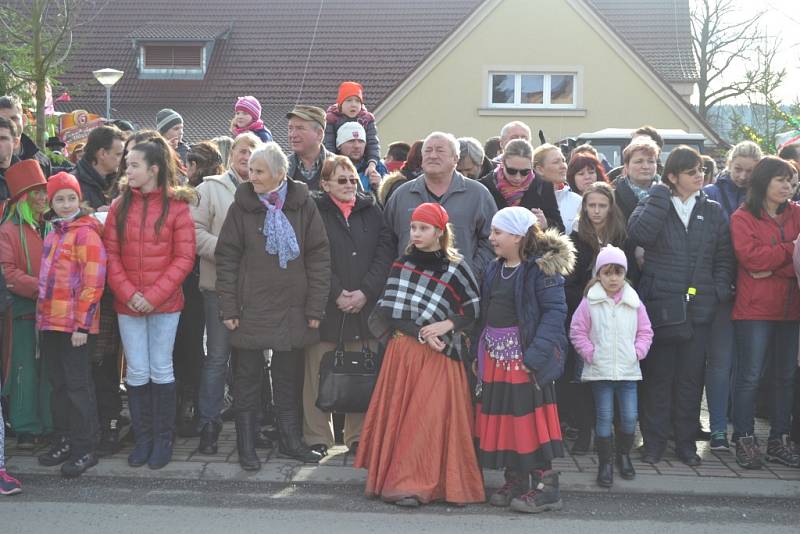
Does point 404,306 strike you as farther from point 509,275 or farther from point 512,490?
point 512,490

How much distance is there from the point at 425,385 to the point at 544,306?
876mm

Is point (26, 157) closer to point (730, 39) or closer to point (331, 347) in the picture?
point (331, 347)

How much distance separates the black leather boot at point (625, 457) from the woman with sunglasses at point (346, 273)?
5.91 ft

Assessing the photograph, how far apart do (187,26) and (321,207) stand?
83.4 feet

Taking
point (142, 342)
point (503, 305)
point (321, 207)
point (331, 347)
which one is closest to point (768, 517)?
point (503, 305)

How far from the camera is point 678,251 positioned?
22.1ft

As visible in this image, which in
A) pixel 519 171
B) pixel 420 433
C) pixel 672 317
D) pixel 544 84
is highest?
pixel 544 84

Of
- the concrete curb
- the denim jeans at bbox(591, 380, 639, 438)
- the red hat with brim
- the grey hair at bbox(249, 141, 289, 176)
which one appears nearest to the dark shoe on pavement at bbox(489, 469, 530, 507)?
the concrete curb

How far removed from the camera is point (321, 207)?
273 inches

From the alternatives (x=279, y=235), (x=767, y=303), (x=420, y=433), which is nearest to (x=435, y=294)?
(x=420, y=433)

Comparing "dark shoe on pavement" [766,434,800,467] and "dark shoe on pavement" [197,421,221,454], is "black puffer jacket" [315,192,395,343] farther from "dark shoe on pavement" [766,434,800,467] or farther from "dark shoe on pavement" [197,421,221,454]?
"dark shoe on pavement" [766,434,800,467]

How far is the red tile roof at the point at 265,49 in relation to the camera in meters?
28.3

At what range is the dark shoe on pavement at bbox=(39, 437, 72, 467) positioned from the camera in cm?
651

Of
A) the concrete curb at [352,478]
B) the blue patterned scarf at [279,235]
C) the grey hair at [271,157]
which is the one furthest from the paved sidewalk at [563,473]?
the grey hair at [271,157]
